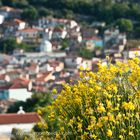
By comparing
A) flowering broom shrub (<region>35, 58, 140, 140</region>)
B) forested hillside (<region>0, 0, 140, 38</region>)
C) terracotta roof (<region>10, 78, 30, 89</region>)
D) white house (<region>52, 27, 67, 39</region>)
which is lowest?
terracotta roof (<region>10, 78, 30, 89</region>)

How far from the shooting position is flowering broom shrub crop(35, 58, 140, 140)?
473cm

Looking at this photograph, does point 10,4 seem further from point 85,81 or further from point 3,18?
point 85,81

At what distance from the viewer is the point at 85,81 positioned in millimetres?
5336

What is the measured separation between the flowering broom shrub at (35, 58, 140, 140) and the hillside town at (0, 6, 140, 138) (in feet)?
122

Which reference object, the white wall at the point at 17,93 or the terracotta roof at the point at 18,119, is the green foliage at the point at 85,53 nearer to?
the white wall at the point at 17,93

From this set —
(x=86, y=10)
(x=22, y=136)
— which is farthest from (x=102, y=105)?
(x=86, y=10)

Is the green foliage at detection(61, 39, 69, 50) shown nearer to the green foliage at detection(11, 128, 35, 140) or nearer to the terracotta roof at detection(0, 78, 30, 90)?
the terracotta roof at detection(0, 78, 30, 90)

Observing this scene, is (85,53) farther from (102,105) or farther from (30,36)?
(102,105)

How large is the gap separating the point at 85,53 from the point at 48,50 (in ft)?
12.3

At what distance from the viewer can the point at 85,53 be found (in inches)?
2373

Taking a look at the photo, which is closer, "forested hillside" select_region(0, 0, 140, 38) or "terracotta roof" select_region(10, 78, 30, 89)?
"terracotta roof" select_region(10, 78, 30, 89)

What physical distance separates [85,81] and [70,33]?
62.1 m

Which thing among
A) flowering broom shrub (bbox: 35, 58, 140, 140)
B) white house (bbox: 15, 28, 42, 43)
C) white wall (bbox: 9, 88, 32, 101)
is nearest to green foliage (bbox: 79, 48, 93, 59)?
white house (bbox: 15, 28, 42, 43)

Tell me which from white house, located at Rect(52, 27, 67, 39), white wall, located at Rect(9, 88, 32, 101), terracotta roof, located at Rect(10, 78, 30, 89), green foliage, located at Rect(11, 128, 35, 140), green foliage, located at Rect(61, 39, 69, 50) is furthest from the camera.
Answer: white house, located at Rect(52, 27, 67, 39)
